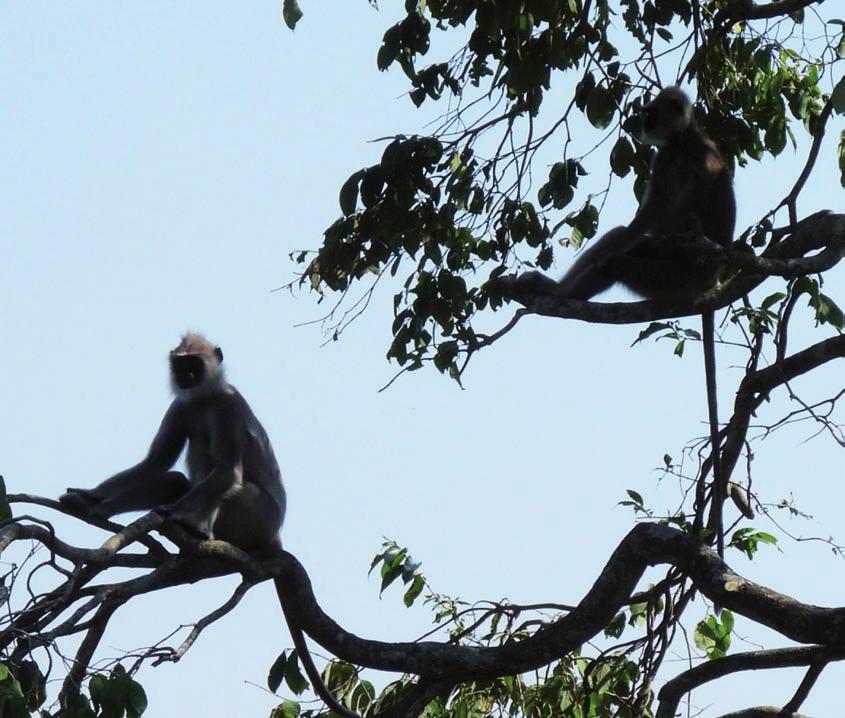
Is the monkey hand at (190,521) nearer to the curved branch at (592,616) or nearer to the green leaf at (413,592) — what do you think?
the curved branch at (592,616)

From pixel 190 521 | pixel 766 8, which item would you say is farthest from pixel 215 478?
pixel 766 8

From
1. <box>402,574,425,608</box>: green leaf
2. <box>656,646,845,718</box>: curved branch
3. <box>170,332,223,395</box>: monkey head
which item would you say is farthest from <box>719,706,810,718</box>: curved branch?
<box>170,332,223,395</box>: monkey head

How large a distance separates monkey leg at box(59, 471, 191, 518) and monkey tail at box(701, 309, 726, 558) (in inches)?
81.4

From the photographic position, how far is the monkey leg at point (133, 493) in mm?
5336

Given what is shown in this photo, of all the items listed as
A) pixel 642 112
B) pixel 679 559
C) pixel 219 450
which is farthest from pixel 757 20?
pixel 219 450

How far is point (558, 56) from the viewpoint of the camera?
4188 mm

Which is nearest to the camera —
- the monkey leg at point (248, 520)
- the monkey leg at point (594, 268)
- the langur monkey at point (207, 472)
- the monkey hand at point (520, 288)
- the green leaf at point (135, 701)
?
the green leaf at point (135, 701)

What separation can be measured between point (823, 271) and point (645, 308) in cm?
57

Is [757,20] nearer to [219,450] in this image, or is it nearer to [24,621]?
[219,450]

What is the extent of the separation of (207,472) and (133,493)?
0.38m

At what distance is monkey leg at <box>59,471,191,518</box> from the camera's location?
534cm

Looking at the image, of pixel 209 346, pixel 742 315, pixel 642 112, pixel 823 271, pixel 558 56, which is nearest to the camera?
pixel 558 56

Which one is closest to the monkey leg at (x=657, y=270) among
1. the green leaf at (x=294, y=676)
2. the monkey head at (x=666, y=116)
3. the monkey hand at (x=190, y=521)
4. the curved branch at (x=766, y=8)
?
the monkey head at (x=666, y=116)

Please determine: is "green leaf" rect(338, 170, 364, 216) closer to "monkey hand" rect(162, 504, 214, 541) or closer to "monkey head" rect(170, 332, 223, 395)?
"monkey hand" rect(162, 504, 214, 541)
